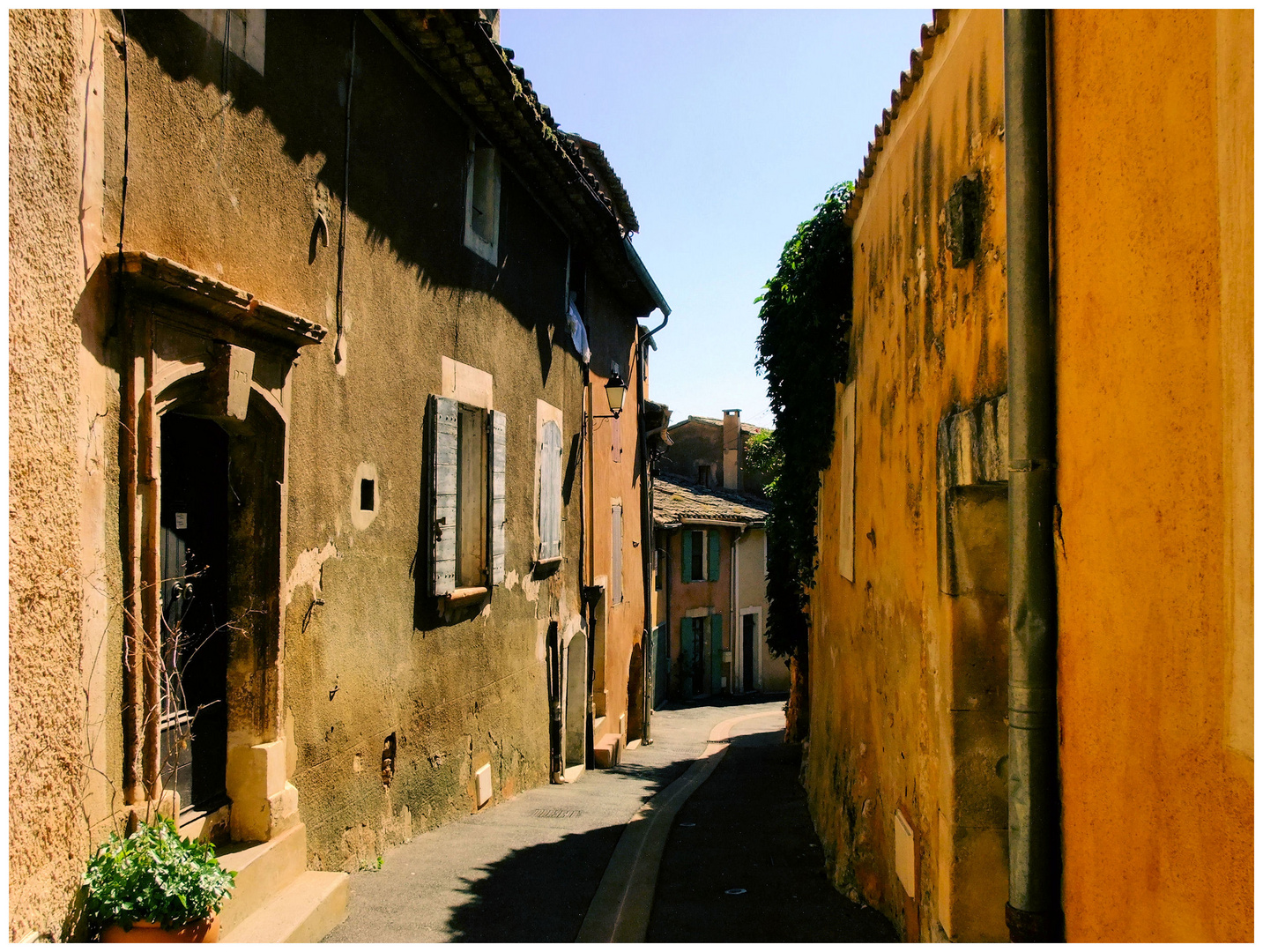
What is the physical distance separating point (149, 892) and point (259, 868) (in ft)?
3.45

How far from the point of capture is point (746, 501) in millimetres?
31578

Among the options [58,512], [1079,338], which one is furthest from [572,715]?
[1079,338]

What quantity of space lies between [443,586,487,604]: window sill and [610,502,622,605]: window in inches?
230

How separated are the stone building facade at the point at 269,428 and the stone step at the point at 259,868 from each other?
0.08m

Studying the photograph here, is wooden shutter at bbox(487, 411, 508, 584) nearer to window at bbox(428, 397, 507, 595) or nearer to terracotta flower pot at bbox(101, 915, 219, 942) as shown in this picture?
window at bbox(428, 397, 507, 595)

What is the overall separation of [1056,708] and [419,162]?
6.15m

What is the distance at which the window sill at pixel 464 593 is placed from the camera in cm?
753

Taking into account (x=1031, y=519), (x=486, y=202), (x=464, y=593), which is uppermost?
(x=486, y=202)

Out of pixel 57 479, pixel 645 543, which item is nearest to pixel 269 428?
pixel 57 479

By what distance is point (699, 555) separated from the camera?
27969mm

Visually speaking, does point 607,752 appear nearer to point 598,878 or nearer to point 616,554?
point 616,554

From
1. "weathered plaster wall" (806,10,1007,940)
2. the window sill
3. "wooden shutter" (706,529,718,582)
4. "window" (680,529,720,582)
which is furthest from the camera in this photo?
"wooden shutter" (706,529,718,582)

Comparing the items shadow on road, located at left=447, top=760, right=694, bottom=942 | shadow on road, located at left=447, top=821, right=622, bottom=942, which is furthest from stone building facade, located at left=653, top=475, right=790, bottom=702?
shadow on road, located at left=447, top=821, right=622, bottom=942

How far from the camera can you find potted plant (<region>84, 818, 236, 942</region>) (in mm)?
3688
